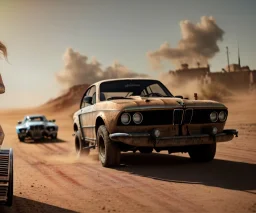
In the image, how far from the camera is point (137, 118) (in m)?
6.87

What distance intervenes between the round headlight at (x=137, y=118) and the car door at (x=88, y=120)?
1723 mm

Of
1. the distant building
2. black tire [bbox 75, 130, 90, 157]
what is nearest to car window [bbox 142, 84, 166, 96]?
Answer: black tire [bbox 75, 130, 90, 157]

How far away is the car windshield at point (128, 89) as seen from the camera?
8.45 m

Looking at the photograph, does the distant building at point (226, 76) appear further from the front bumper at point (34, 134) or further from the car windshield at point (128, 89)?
the car windshield at point (128, 89)

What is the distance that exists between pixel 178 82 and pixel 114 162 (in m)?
68.5

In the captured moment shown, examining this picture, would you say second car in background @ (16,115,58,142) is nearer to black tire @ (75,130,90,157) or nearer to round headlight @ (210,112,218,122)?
black tire @ (75,130,90,157)

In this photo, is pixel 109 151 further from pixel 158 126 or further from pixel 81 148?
pixel 81 148

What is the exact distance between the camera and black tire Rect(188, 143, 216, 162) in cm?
769

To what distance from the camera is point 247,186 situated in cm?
522

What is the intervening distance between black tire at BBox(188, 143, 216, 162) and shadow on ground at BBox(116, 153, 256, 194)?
0.49 feet

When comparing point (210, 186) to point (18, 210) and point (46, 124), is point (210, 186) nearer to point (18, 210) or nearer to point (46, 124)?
point (18, 210)

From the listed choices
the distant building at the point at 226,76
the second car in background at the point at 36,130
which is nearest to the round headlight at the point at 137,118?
the second car in background at the point at 36,130

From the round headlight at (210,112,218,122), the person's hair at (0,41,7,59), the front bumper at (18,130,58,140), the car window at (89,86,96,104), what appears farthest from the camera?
the front bumper at (18,130,58,140)

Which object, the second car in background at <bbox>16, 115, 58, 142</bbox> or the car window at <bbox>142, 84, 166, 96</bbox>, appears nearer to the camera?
the car window at <bbox>142, 84, 166, 96</bbox>
